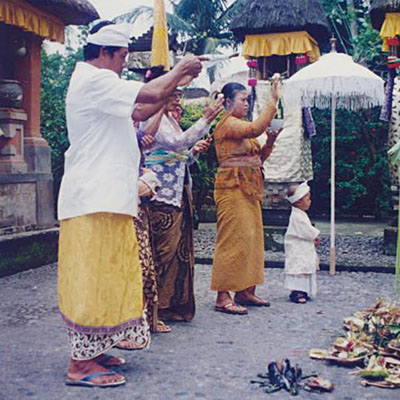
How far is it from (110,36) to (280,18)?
24.5 feet

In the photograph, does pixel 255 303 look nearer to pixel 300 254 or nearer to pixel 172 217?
pixel 300 254

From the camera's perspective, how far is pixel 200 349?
448cm

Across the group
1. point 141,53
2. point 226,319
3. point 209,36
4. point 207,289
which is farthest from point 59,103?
point 209,36

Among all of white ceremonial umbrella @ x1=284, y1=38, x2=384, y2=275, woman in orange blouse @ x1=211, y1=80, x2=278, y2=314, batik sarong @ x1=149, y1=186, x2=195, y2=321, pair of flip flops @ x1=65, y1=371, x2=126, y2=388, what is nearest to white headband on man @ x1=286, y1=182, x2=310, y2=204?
woman in orange blouse @ x1=211, y1=80, x2=278, y2=314

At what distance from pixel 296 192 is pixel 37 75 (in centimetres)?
409

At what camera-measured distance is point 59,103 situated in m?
12.7

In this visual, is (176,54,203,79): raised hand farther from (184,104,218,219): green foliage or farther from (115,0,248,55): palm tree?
(115,0,248,55): palm tree

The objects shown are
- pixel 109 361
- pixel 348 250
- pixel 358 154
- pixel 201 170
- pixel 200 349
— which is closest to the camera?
pixel 109 361

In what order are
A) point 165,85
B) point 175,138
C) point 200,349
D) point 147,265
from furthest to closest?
point 175,138 → point 147,265 → point 200,349 → point 165,85

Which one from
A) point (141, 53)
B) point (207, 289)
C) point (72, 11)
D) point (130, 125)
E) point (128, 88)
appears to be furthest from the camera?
point (141, 53)

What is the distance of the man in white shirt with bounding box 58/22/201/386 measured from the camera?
3.66m

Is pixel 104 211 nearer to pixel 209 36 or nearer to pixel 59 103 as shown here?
pixel 59 103

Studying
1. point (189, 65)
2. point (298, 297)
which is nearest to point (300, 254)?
point (298, 297)

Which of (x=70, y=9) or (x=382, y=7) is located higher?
Result: (x=382, y=7)
